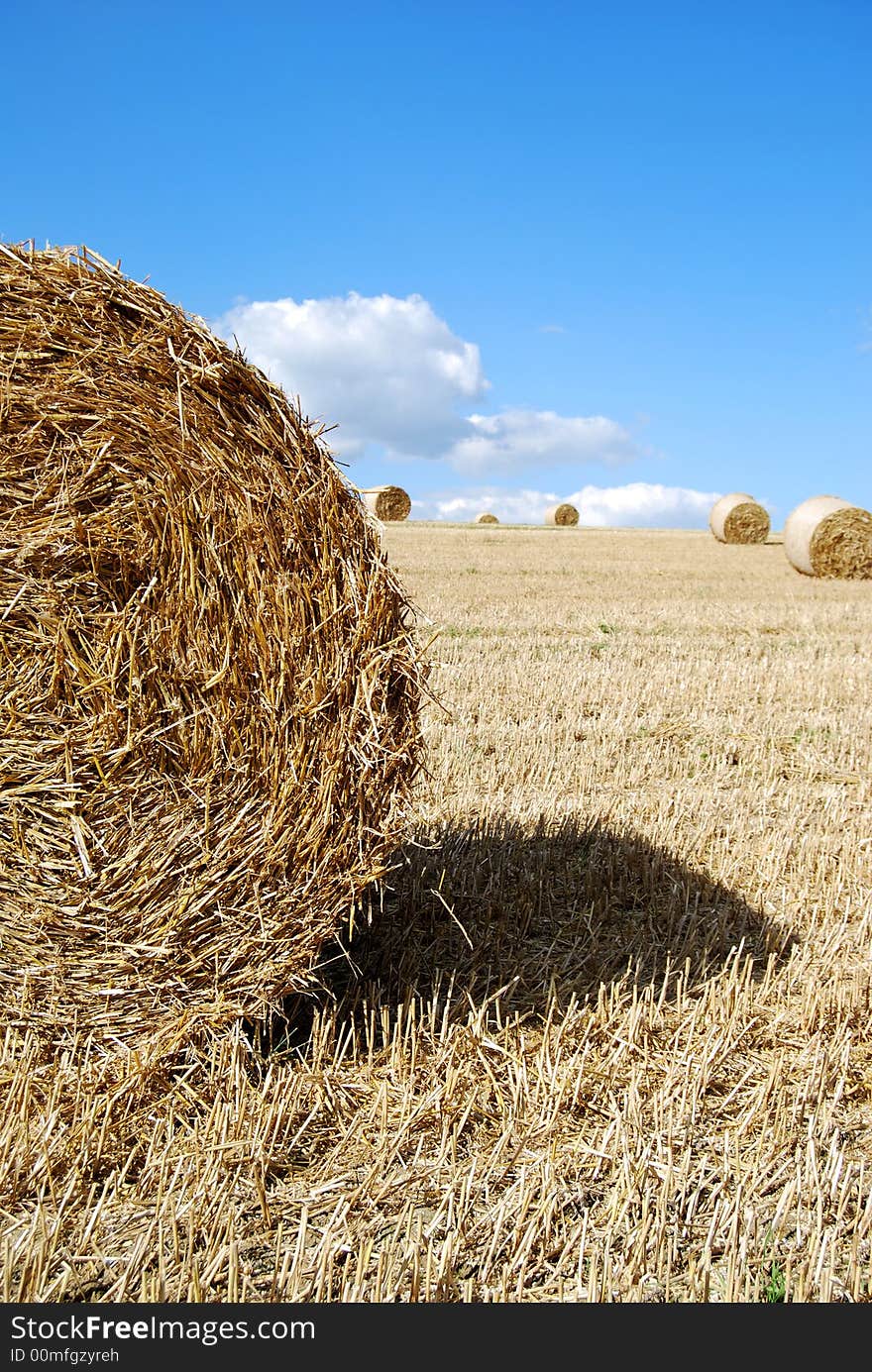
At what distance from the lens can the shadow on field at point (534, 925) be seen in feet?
12.8

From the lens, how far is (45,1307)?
7.43ft

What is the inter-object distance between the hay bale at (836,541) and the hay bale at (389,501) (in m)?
14.3

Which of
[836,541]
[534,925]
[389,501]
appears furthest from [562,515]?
[534,925]

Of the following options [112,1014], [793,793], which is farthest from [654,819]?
[112,1014]

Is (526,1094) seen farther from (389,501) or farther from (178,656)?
(389,501)

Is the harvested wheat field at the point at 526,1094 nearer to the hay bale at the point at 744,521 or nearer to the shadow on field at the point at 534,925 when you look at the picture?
the shadow on field at the point at 534,925

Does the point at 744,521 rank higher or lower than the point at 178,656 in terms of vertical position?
higher

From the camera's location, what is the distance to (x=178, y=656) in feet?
10.7

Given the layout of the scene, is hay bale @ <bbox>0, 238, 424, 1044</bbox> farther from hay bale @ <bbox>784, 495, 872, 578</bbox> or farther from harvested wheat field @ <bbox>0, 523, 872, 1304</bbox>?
hay bale @ <bbox>784, 495, 872, 578</bbox>

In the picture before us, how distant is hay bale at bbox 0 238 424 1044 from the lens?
3.26 metres

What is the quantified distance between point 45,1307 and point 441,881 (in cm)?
264

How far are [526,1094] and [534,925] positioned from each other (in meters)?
1.36

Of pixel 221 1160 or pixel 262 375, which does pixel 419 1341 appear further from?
pixel 262 375

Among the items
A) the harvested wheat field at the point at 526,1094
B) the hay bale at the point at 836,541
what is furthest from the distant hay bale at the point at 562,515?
the harvested wheat field at the point at 526,1094
